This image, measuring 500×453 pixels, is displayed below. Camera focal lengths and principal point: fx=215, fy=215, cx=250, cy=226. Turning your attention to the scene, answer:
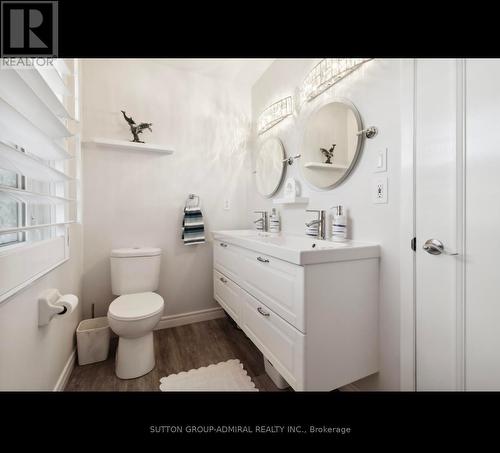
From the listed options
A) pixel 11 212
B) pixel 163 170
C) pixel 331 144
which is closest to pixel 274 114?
pixel 331 144

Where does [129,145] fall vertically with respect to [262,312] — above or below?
above

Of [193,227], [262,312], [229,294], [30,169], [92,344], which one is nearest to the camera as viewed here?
[30,169]

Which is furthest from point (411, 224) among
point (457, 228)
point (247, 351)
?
point (247, 351)

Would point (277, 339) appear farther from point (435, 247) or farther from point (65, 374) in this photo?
point (65, 374)

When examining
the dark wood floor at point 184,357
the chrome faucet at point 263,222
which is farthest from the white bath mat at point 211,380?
the chrome faucet at point 263,222

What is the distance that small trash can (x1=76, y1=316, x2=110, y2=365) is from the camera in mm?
1524

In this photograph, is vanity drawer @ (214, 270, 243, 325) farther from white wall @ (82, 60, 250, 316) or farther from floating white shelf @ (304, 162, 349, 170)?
floating white shelf @ (304, 162, 349, 170)

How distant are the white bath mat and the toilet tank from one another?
0.72 meters

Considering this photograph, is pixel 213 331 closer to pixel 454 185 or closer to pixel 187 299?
pixel 187 299

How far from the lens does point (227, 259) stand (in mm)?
Result: 1782

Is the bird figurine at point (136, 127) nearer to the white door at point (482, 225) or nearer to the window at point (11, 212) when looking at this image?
the window at point (11, 212)

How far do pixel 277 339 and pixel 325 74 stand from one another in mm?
1618

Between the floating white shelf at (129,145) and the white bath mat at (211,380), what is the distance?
71.1 inches
